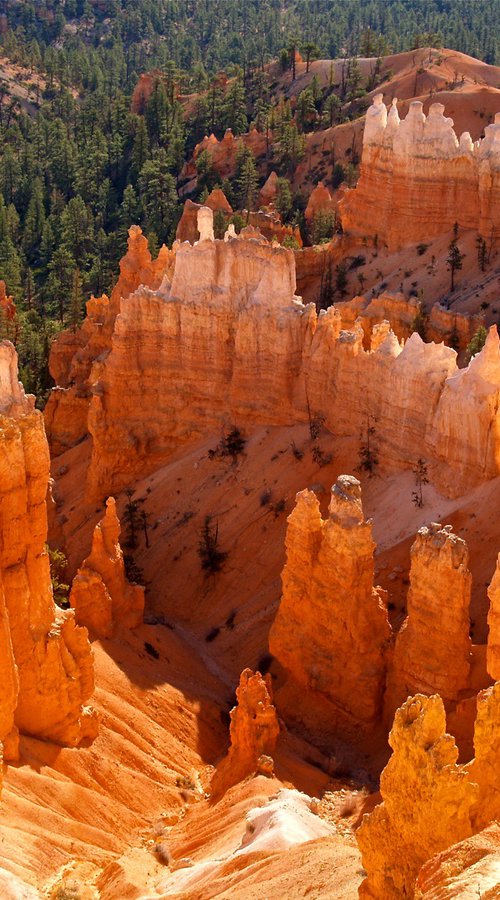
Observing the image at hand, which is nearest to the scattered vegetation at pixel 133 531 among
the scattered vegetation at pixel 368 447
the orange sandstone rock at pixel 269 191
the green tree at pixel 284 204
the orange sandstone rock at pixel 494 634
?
the scattered vegetation at pixel 368 447

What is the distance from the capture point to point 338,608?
2550cm

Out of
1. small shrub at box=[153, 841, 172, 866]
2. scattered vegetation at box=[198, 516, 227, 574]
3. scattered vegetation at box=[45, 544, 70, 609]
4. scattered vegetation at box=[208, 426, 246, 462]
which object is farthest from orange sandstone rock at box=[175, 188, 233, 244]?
small shrub at box=[153, 841, 172, 866]

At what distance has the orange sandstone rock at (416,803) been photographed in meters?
13.4

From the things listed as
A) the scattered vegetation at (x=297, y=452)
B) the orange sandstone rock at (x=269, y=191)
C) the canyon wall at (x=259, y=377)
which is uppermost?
the orange sandstone rock at (x=269, y=191)

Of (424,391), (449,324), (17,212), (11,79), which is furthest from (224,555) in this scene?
(11,79)

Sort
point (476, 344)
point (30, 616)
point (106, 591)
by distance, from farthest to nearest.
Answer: point (476, 344) → point (106, 591) → point (30, 616)

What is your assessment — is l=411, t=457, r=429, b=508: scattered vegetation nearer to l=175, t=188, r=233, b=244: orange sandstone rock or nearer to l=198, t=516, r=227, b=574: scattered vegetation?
l=198, t=516, r=227, b=574: scattered vegetation

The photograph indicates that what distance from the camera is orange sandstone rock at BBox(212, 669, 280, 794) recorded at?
22.9m

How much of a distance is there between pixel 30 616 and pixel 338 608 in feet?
22.1

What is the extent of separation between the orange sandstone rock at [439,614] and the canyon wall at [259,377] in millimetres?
5313

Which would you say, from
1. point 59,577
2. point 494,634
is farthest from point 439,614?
point 59,577

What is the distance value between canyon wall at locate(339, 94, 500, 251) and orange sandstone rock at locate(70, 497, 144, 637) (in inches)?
1113

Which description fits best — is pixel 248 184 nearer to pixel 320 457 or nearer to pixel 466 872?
pixel 320 457

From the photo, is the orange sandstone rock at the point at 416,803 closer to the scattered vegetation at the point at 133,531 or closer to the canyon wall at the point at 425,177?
the scattered vegetation at the point at 133,531
